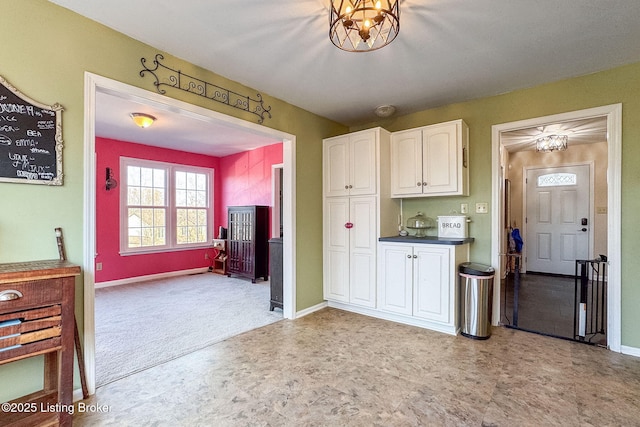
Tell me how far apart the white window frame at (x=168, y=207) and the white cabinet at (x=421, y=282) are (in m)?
4.39

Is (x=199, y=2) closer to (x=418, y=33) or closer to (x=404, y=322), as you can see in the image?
(x=418, y=33)

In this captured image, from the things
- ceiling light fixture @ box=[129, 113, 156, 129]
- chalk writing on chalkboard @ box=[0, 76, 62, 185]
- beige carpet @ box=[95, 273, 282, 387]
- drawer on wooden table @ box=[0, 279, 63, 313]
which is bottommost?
beige carpet @ box=[95, 273, 282, 387]

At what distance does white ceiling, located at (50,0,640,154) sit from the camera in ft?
6.27

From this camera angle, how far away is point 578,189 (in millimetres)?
5637

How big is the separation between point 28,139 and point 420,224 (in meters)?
3.46

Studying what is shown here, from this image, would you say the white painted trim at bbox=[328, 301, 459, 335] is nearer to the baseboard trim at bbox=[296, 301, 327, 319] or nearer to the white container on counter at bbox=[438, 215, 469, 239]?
the baseboard trim at bbox=[296, 301, 327, 319]

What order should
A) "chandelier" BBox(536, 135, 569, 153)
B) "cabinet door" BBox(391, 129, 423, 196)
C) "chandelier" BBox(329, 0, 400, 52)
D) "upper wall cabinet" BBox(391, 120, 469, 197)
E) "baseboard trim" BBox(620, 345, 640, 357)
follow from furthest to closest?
"chandelier" BBox(536, 135, 569, 153), "cabinet door" BBox(391, 129, 423, 196), "upper wall cabinet" BBox(391, 120, 469, 197), "baseboard trim" BBox(620, 345, 640, 357), "chandelier" BBox(329, 0, 400, 52)

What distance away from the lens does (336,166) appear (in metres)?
3.84

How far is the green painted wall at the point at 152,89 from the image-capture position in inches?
69.8

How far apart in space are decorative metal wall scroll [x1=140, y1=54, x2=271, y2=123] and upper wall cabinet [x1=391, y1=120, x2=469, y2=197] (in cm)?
158

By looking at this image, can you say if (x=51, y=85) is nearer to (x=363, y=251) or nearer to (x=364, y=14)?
(x=364, y=14)

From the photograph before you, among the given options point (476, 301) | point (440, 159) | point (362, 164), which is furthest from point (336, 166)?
point (476, 301)

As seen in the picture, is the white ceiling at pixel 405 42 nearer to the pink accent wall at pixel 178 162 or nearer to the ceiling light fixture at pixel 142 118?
the ceiling light fixture at pixel 142 118

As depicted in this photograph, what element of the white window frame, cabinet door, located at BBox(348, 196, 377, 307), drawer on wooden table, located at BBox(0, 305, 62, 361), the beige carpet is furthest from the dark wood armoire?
drawer on wooden table, located at BBox(0, 305, 62, 361)
